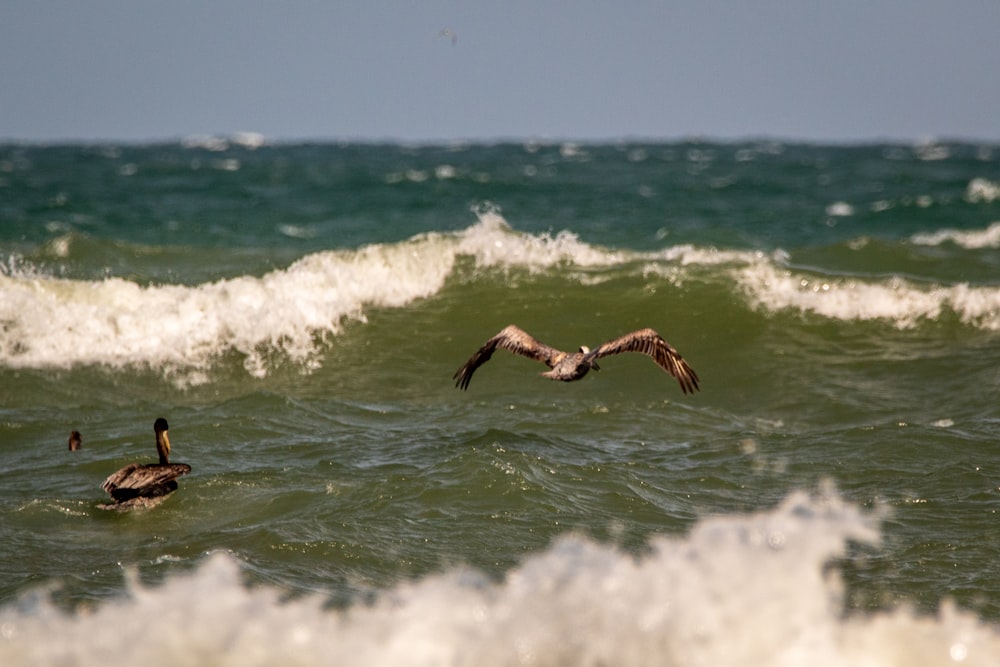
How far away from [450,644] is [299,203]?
2606cm

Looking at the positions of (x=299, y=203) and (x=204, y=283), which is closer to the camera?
(x=204, y=283)

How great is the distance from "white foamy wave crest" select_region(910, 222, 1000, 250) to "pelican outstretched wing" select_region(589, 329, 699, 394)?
44.3 feet

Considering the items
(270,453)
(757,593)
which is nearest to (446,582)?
(757,593)

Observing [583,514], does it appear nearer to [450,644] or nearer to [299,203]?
[450,644]

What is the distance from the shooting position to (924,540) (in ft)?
27.4

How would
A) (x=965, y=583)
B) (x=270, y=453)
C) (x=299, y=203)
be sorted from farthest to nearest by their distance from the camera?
1. (x=299, y=203)
2. (x=270, y=453)
3. (x=965, y=583)

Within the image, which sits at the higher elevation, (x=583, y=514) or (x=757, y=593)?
(x=757, y=593)

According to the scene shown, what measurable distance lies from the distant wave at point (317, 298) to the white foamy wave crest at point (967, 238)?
5.11 m

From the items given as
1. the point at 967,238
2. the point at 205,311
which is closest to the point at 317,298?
the point at 205,311

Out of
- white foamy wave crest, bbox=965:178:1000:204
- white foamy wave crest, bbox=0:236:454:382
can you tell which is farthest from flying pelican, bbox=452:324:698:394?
white foamy wave crest, bbox=965:178:1000:204

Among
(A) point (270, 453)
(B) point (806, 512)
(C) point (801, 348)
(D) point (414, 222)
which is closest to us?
(B) point (806, 512)

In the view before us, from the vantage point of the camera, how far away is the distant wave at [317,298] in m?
14.6

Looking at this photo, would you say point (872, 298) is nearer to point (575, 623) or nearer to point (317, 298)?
point (317, 298)

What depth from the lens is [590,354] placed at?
965 cm
